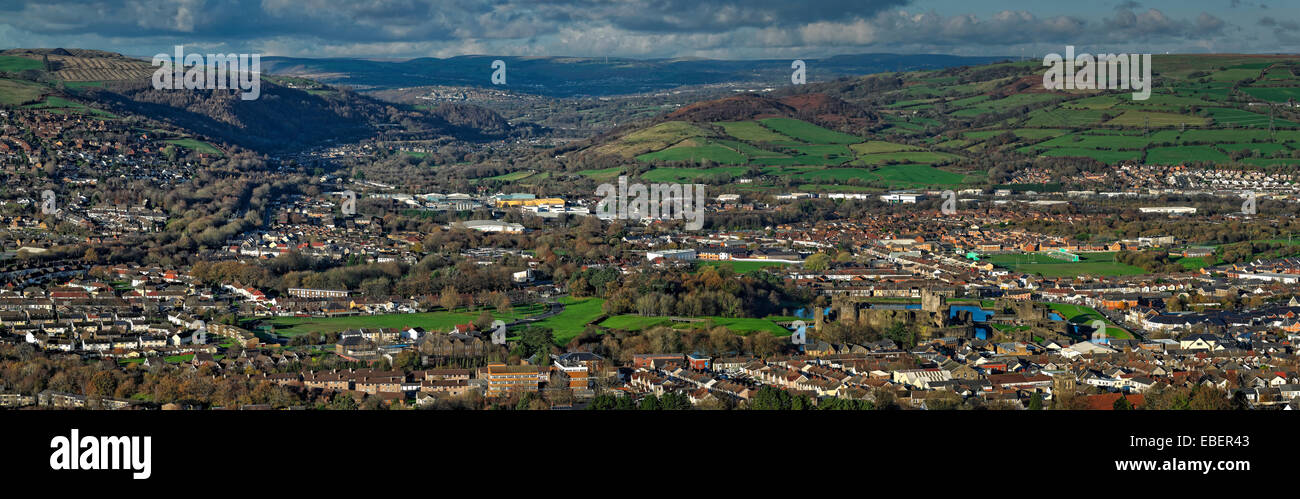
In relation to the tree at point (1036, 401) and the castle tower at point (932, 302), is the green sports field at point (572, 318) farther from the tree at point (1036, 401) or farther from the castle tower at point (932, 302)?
the tree at point (1036, 401)

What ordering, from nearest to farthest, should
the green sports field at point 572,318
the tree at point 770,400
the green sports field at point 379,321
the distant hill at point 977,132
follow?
the tree at point 770,400 < the green sports field at point 572,318 < the green sports field at point 379,321 < the distant hill at point 977,132

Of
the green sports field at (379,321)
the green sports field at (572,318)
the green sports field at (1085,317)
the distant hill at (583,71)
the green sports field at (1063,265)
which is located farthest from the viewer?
the distant hill at (583,71)

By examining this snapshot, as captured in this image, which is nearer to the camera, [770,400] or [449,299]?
[770,400]

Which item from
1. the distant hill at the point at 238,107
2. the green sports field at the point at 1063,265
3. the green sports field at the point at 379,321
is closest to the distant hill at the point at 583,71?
the distant hill at the point at 238,107

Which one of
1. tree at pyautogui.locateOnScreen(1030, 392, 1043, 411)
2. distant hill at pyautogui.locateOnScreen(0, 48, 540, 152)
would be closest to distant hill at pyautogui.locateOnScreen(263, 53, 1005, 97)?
distant hill at pyautogui.locateOnScreen(0, 48, 540, 152)

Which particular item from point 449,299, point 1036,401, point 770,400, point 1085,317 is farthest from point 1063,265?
point 770,400

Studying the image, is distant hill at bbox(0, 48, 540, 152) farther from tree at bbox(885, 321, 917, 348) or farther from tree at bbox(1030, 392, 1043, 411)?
tree at bbox(1030, 392, 1043, 411)

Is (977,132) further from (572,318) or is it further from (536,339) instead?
(536,339)

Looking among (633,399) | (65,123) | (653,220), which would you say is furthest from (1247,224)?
(65,123)
